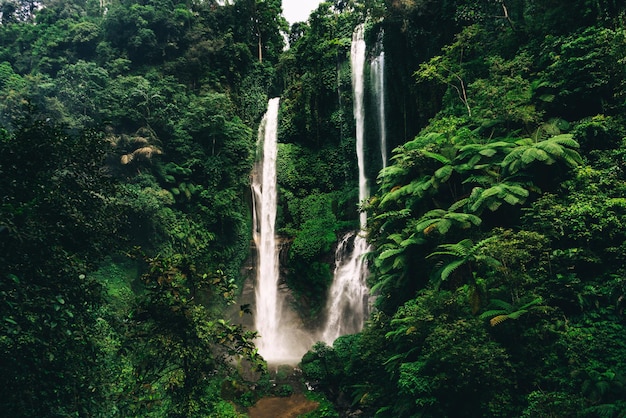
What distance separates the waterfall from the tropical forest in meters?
0.09

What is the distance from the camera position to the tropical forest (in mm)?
4965

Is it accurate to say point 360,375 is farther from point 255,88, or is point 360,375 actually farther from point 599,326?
point 255,88

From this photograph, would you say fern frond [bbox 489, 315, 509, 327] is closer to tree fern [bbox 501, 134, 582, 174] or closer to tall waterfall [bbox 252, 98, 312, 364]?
tree fern [bbox 501, 134, 582, 174]

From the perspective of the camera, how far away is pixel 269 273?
63.8 ft

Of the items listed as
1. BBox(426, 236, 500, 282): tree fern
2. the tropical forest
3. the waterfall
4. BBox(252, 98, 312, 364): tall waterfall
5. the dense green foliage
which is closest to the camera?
the tropical forest

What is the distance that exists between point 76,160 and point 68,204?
2.25 feet

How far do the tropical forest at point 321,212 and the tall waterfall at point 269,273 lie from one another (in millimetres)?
102

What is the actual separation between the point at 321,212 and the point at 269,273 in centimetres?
379

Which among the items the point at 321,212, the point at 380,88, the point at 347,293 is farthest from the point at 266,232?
the point at 380,88

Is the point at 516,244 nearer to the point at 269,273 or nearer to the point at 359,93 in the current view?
the point at 269,273

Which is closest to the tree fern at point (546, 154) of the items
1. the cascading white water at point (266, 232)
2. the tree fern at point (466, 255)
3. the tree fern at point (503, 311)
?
the tree fern at point (466, 255)

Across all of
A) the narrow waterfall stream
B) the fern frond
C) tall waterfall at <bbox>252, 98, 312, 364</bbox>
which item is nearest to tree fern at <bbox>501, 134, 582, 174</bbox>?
the fern frond

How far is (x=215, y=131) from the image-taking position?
20.0 meters

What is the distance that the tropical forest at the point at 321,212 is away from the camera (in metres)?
4.96
